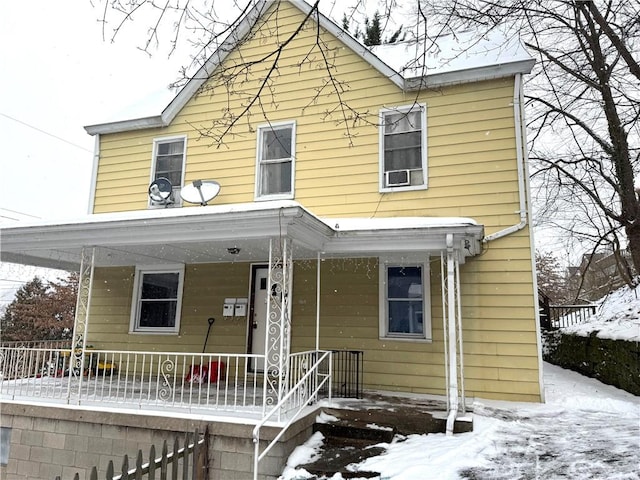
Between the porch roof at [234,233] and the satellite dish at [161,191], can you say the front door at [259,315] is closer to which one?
the porch roof at [234,233]

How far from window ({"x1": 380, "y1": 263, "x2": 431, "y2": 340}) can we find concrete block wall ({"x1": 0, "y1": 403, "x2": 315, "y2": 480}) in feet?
8.98

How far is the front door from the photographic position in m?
8.84

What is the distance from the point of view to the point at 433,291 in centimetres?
795

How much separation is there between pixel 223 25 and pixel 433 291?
552 centimetres

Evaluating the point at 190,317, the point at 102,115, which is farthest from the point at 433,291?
the point at 102,115

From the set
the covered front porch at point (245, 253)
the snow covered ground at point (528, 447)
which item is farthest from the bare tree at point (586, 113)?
the snow covered ground at point (528, 447)

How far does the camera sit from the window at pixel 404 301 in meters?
7.98

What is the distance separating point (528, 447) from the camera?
4.98m

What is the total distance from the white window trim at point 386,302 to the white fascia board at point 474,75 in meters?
3.08

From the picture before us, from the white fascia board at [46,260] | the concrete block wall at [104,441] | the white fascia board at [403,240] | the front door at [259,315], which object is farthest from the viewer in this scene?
the front door at [259,315]

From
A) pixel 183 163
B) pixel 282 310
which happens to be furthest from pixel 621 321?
pixel 183 163

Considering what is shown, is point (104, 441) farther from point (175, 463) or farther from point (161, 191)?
point (161, 191)

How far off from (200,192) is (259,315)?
8.63 feet

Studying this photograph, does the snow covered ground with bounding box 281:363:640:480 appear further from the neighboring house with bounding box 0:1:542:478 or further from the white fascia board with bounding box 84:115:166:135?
the white fascia board with bounding box 84:115:166:135
